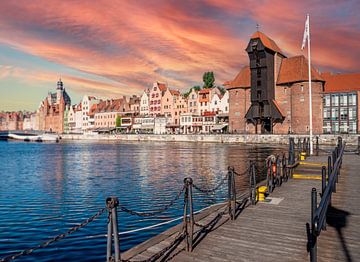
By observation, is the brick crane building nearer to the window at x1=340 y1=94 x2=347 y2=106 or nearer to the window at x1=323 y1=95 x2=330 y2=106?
the window at x1=323 y1=95 x2=330 y2=106

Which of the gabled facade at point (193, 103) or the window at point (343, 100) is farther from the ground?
the gabled facade at point (193, 103)

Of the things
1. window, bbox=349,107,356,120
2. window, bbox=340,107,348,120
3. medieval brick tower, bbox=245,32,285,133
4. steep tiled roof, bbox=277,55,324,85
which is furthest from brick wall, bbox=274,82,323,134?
window, bbox=349,107,356,120

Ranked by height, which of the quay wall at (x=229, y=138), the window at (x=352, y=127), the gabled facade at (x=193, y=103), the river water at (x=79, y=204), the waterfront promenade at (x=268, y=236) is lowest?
the river water at (x=79, y=204)

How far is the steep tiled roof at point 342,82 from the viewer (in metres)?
86.6

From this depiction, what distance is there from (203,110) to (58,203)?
341ft

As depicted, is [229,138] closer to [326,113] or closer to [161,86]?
[326,113]

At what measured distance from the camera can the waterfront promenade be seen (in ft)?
25.3

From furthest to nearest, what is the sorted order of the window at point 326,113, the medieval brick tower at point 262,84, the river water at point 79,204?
the medieval brick tower at point 262,84 → the window at point 326,113 → the river water at point 79,204

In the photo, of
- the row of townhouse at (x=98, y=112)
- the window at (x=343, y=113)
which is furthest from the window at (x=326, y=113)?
the row of townhouse at (x=98, y=112)

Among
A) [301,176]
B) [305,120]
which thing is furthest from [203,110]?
[301,176]

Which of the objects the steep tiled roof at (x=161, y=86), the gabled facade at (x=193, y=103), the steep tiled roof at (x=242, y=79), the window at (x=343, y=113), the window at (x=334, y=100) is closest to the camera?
the window at (x=343, y=113)

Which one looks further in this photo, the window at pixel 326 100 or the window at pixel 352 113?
the window at pixel 326 100

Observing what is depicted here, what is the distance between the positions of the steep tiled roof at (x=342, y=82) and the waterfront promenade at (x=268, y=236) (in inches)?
3242

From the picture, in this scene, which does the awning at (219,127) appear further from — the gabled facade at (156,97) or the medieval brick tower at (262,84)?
the gabled facade at (156,97)
